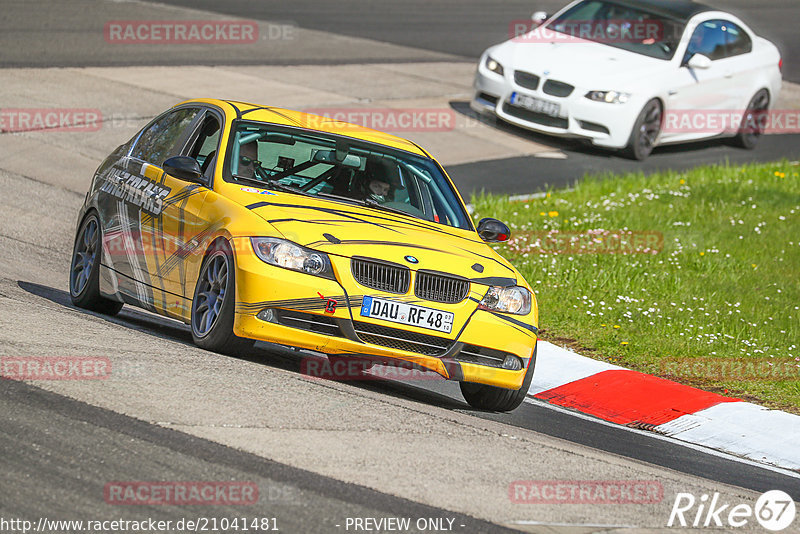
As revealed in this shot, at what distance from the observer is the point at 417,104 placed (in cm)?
2039

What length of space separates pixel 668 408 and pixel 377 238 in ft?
9.64

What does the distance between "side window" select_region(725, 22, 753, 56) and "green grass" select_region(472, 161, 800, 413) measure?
9.26 ft

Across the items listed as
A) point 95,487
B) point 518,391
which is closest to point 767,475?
point 518,391

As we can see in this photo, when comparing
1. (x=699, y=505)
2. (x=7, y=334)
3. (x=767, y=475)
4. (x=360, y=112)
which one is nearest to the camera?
(x=699, y=505)

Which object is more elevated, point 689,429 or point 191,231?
point 191,231

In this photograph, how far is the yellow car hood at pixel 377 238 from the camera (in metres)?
7.47

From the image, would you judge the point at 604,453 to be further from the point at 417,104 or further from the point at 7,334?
the point at 417,104

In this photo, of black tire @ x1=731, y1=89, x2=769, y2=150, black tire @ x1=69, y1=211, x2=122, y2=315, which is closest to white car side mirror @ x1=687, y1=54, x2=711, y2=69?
black tire @ x1=731, y1=89, x2=769, y2=150

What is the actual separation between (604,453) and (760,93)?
14.3 meters

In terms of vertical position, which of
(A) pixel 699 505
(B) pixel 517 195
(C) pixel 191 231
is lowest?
(B) pixel 517 195

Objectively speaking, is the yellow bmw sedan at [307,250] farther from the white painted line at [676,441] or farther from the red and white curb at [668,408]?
the red and white curb at [668,408]

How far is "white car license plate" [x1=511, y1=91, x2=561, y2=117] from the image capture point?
18109 mm

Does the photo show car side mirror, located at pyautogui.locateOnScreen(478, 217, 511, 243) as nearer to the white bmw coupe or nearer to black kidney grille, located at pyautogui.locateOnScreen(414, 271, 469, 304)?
black kidney grille, located at pyautogui.locateOnScreen(414, 271, 469, 304)

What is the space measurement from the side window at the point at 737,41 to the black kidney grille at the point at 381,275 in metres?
13.7
